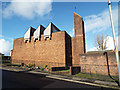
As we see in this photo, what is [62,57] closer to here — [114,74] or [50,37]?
[50,37]

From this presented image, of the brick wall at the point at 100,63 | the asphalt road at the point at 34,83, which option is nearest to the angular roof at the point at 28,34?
the brick wall at the point at 100,63

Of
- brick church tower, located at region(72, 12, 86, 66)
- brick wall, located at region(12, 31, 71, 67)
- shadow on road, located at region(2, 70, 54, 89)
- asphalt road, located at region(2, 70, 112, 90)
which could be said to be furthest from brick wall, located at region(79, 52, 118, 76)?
shadow on road, located at region(2, 70, 54, 89)

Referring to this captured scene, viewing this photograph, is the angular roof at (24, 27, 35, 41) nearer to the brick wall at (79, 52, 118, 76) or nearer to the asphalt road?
the brick wall at (79, 52, 118, 76)

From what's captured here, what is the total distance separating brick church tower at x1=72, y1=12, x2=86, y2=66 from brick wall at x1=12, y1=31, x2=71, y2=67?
231 centimetres

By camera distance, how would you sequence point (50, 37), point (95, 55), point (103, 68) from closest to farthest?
point (103, 68) → point (95, 55) → point (50, 37)

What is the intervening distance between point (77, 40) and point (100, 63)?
10046mm

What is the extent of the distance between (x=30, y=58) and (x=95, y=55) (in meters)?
21.9

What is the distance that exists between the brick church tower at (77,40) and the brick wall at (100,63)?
17.6 feet

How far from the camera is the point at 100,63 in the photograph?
15961mm

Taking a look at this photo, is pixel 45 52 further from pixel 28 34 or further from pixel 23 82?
pixel 23 82

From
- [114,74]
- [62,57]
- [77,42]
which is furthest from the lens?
[77,42]

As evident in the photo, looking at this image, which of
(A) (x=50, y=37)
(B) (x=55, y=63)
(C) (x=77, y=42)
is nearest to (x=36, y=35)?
(A) (x=50, y=37)

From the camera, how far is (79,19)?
24609 mm

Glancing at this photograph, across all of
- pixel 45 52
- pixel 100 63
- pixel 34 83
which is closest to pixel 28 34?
pixel 45 52
